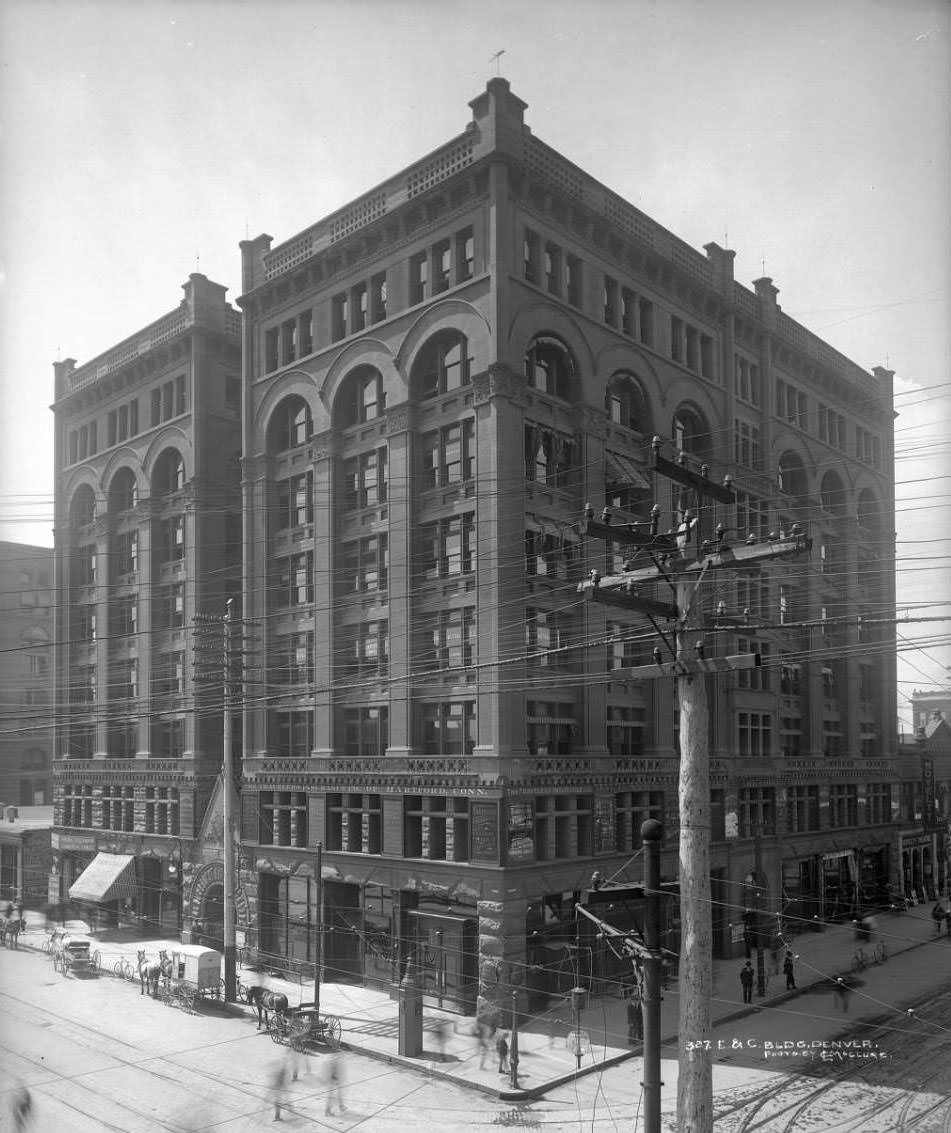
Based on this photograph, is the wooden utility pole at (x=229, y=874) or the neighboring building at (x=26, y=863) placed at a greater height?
the wooden utility pole at (x=229, y=874)

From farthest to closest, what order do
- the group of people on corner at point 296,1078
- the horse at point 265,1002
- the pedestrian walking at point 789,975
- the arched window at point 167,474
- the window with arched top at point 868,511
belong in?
the window with arched top at point 868,511 → the arched window at point 167,474 → the pedestrian walking at point 789,975 → the horse at point 265,1002 → the group of people on corner at point 296,1078

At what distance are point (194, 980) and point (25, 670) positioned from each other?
130 feet

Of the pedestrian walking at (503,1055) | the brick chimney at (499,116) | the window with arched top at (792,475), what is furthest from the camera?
the window with arched top at (792,475)

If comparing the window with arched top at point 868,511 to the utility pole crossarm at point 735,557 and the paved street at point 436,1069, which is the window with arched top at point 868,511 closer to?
the paved street at point 436,1069

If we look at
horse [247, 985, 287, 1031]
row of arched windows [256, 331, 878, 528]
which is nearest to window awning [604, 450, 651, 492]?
row of arched windows [256, 331, 878, 528]

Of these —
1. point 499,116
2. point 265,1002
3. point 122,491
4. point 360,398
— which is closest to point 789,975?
point 265,1002

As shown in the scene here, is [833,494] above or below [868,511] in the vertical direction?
above

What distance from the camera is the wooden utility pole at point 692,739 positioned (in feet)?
46.3

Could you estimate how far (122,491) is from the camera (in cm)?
5466

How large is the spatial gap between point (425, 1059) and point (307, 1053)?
3.46 meters

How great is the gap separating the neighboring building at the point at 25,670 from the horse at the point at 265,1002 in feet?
114

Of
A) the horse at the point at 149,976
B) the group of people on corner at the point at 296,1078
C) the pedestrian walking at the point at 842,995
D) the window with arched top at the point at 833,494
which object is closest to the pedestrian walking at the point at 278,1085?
the group of people on corner at the point at 296,1078

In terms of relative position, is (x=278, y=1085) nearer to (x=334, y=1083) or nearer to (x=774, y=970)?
(x=334, y=1083)

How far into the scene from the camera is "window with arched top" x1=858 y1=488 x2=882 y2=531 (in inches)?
2207
